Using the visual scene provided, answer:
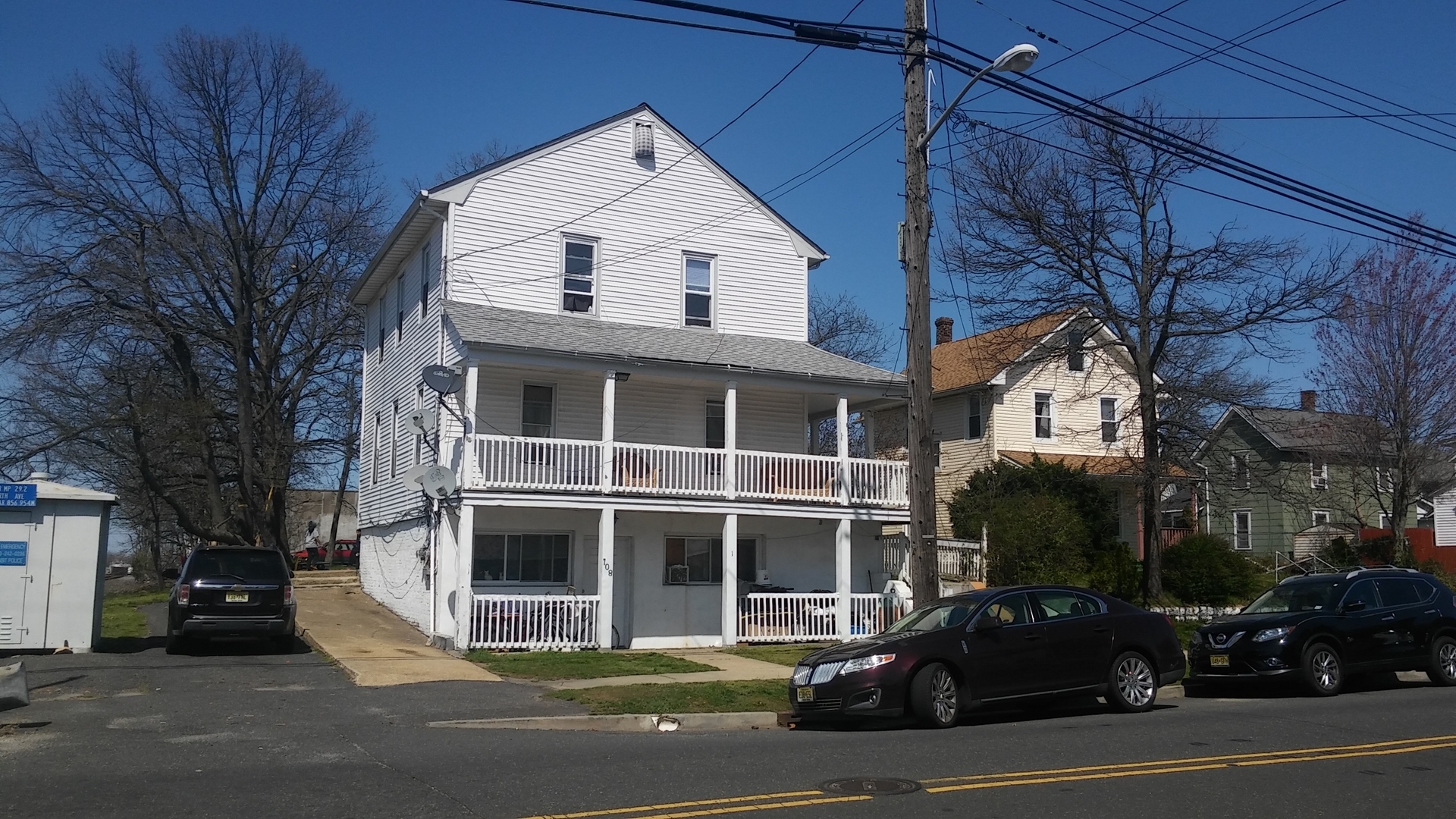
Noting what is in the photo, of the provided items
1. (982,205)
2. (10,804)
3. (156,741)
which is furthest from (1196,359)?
(10,804)

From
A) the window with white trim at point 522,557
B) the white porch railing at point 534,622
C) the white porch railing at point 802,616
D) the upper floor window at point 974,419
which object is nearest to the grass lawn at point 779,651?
the white porch railing at point 802,616

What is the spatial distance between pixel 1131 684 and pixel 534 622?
33.5ft

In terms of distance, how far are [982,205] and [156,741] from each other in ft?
67.2

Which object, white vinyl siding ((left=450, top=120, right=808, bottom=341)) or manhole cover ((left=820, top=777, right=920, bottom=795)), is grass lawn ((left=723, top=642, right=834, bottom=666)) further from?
manhole cover ((left=820, top=777, right=920, bottom=795))

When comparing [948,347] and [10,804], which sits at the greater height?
[948,347]

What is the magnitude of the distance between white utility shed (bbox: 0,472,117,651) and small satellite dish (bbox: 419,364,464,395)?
5.18 metres

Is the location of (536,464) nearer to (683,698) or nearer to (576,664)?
(576,664)

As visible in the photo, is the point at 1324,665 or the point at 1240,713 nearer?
the point at 1240,713

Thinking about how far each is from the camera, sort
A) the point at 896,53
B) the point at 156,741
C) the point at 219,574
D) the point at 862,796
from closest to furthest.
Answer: the point at 862,796 → the point at 156,741 → the point at 896,53 → the point at 219,574

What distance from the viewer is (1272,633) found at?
14.9 m

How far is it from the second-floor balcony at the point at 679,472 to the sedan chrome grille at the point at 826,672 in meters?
9.08

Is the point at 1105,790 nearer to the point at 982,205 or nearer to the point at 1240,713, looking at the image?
the point at 1240,713

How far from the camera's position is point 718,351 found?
899 inches

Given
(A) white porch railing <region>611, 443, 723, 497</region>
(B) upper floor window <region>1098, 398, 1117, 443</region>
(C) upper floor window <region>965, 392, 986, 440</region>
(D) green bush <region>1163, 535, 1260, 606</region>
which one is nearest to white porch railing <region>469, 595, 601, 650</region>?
(A) white porch railing <region>611, 443, 723, 497</region>
